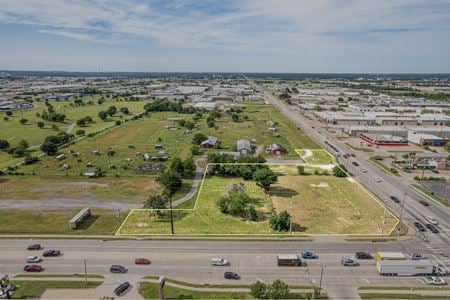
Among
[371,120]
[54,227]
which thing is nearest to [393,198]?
[54,227]

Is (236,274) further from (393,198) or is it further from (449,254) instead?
(393,198)

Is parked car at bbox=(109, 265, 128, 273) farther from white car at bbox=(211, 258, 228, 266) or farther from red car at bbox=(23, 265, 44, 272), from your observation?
white car at bbox=(211, 258, 228, 266)

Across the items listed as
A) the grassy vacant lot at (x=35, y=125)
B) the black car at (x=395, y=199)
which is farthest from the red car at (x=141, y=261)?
the grassy vacant lot at (x=35, y=125)

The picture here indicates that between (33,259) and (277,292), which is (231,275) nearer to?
(277,292)

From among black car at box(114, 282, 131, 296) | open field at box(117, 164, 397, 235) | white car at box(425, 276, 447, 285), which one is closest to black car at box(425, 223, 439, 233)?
open field at box(117, 164, 397, 235)

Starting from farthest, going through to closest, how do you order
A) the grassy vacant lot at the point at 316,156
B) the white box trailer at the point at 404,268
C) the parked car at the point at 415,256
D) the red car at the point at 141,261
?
the grassy vacant lot at the point at 316,156
the parked car at the point at 415,256
the red car at the point at 141,261
the white box trailer at the point at 404,268

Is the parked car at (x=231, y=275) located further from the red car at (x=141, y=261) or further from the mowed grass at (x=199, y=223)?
the mowed grass at (x=199, y=223)

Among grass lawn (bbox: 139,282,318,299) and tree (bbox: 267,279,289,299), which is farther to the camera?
grass lawn (bbox: 139,282,318,299)
